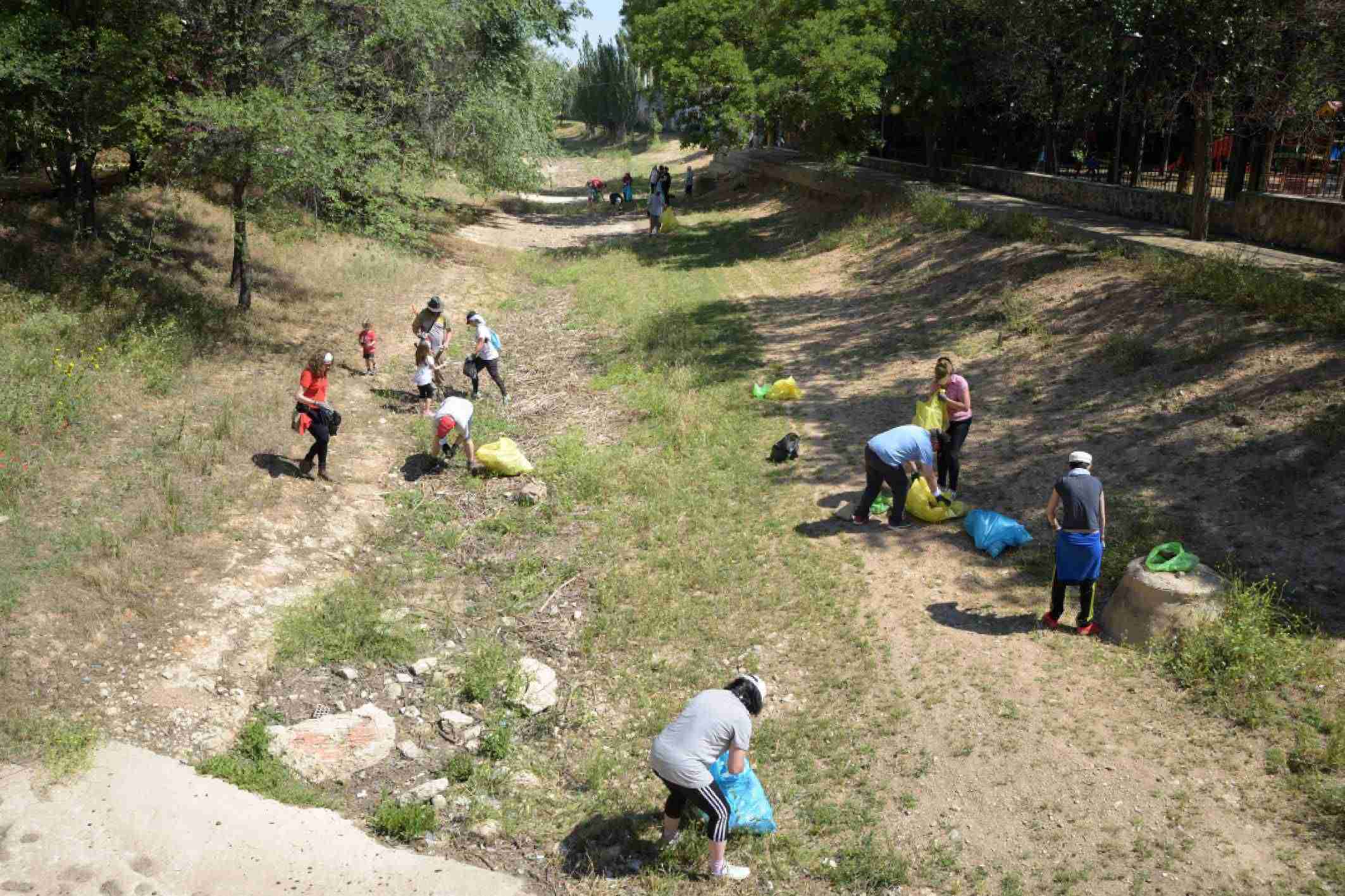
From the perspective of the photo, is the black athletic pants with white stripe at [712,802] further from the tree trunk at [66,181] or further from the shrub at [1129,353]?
the tree trunk at [66,181]

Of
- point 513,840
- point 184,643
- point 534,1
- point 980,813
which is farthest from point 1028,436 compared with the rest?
point 534,1

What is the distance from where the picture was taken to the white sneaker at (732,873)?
580cm

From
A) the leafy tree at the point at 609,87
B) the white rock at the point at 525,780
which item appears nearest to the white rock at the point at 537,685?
the white rock at the point at 525,780

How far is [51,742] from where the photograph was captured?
21.8 feet

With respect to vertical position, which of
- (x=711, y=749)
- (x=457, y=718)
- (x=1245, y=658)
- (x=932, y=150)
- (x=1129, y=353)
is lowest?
(x=457, y=718)

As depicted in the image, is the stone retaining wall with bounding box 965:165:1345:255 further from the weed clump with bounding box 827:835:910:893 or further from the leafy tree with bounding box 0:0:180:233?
the leafy tree with bounding box 0:0:180:233

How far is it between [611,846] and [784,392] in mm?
8958

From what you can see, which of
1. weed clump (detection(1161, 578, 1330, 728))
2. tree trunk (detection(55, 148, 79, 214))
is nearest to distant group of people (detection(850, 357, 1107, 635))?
weed clump (detection(1161, 578, 1330, 728))

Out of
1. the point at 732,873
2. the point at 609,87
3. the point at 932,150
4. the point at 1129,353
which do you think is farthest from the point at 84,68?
the point at 609,87

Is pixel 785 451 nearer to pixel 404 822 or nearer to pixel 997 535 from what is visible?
pixel 997 535

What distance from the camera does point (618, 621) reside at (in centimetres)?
883

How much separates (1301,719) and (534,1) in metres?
28.9

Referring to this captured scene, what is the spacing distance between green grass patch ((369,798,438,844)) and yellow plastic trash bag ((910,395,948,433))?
631 centimetres

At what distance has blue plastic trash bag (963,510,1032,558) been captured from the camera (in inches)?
364
